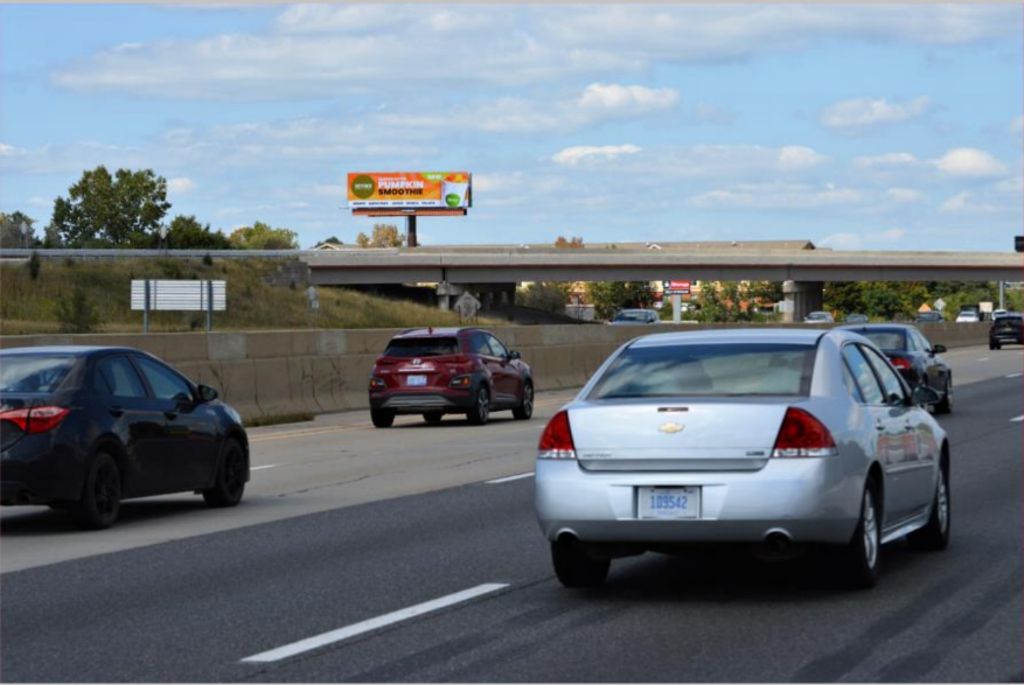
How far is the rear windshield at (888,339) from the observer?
30.5 meters

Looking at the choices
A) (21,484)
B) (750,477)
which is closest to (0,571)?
(21,484)

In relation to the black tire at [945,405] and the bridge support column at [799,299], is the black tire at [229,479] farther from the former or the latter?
the bridge support column at [799,299]

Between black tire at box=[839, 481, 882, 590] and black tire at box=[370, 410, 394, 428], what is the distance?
1886 centimetres

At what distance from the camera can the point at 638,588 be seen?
36.7 ft

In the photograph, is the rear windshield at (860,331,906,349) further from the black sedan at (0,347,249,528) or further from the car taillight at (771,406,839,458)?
the car taillight at (771,406,839,458)

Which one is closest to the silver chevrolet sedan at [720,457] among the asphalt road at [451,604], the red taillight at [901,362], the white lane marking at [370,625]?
the asphalt road at [451,604]

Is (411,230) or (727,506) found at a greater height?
(411,230)

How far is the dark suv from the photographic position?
95.1 feet

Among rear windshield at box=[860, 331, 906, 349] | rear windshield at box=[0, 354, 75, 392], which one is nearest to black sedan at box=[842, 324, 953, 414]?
rear windshield at box=[860, 331, 906, 349]

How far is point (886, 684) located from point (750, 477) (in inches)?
89.4

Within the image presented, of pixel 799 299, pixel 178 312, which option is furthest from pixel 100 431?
pixel 799 299

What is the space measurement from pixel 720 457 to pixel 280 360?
23.2m

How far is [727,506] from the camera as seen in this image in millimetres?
10086

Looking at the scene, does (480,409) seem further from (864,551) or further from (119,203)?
(119,203)
